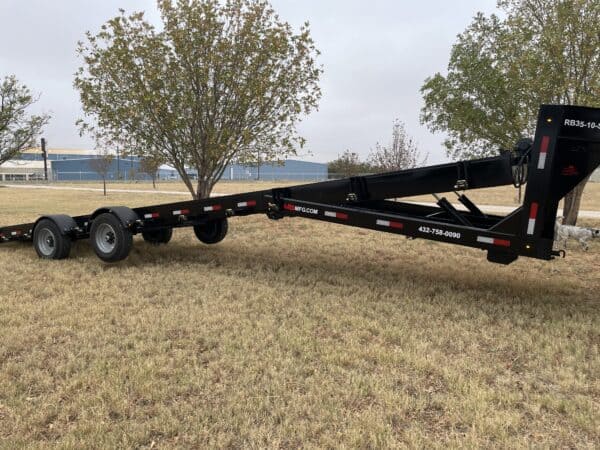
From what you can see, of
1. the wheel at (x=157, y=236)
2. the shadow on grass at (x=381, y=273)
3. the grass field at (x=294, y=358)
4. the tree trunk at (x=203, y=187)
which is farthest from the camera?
the tree trunk at (x=203, y=187)

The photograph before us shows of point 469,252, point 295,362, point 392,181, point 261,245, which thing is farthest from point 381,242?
point 295,362

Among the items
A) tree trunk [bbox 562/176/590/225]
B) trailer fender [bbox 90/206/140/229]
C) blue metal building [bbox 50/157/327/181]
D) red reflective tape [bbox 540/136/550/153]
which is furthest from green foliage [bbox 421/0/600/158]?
blue metal building [bbox 50/157/327/181]

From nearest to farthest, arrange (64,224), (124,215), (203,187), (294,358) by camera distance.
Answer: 1. (294,358)
2. (124,215)
3. (64,224)
4. (203,187)

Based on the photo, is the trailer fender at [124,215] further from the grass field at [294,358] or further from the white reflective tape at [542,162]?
the white reflective tape at [542,162]

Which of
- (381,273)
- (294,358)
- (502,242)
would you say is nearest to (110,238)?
(381,273)

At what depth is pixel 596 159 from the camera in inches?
181

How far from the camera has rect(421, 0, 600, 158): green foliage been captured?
9.88m

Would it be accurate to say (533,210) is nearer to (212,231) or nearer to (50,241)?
(212,231)

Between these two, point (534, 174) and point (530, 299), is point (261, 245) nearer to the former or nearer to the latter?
point (530, 299)

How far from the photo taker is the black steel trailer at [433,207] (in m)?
4.58

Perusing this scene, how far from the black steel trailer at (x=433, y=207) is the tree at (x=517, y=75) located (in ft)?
19.1

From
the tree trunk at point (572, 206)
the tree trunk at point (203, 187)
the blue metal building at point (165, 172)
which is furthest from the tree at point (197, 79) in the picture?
the blue metal building at point (165, 172)

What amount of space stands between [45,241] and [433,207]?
6.57m

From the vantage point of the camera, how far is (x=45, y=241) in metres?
7.95
